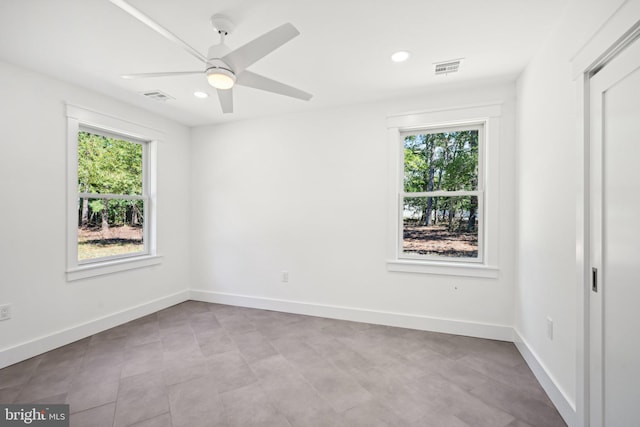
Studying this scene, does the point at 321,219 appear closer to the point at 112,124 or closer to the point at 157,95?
the point at 157,95

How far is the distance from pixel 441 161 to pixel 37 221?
4180 millimetres

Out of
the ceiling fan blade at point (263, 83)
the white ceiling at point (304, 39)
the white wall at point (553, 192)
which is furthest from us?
the ceiling fan blade at point (263, 83)

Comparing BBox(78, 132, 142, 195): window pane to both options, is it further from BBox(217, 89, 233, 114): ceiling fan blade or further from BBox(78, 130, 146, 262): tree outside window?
BBox(217, 89, 233, 114): ceiling fan blade

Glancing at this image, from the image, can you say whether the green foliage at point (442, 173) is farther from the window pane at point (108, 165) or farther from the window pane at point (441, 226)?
the window pane at point (108, 165)

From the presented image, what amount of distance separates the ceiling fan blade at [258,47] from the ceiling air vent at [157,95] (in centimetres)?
183

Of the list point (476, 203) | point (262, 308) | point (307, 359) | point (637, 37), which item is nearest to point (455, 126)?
point (476, 203)

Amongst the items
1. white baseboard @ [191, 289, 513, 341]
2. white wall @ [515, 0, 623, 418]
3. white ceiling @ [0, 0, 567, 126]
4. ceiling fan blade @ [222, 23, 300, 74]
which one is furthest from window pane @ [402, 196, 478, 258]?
ceiling fan blade @ [222, 23, 300, 74]

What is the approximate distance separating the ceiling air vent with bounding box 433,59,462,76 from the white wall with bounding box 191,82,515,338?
43 centimetres

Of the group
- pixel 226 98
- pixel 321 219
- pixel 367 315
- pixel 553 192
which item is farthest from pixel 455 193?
pixel 226 98

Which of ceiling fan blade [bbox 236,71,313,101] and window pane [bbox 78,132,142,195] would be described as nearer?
ceiling fan blade [bbox 236,71,313,101]

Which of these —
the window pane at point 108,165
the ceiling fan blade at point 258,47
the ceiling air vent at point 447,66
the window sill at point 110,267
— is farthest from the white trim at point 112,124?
the ceiling air vent at point 447,66

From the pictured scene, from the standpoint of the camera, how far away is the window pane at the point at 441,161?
131 inches

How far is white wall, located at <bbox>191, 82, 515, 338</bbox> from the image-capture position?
317 cm

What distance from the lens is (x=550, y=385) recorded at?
2.08 meters
